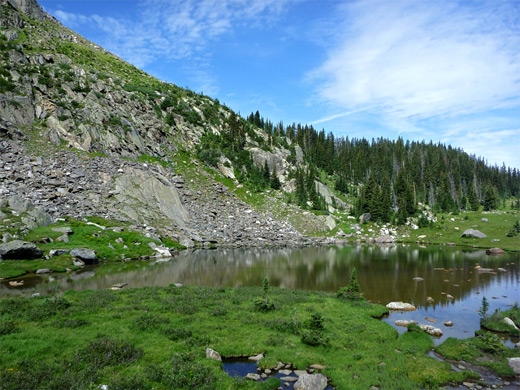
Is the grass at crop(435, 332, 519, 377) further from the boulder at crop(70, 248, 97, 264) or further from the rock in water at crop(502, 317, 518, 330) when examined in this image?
Result: the boulder at crop(70, 248, 97, 264)

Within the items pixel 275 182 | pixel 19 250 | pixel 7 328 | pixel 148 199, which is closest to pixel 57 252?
pixel 19 250

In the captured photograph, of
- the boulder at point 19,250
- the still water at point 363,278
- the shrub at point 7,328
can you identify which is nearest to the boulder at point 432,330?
the still water at point 363,278

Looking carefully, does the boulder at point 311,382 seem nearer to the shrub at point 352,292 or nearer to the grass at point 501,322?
the shrub at point 352,292

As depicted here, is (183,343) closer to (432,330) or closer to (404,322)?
(404,322)

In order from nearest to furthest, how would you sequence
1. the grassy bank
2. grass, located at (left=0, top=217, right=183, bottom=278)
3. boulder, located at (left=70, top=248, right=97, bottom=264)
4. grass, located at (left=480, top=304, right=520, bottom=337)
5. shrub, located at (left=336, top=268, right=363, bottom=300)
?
the grassy bank → grass, located at (left=480, top=304, right=520, bottom=337) → shrub, located at (left=336, top=268, right=363, bottom=300) → grass, located at (left=0, top=217, right=183, bottom=278) → boulder, located at (left=70, top=248, right=97, bottom=264)

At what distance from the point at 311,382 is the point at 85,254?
43.9m

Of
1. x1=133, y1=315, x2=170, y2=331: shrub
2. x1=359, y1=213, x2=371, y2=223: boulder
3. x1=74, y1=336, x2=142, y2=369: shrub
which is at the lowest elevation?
x1=133, y1=315, x2=170, y2=331: shrub

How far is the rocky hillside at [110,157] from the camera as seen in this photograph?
62469 millimetres

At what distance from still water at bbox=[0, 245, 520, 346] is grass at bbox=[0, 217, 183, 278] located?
375 centimetres

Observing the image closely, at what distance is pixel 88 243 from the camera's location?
164 feet

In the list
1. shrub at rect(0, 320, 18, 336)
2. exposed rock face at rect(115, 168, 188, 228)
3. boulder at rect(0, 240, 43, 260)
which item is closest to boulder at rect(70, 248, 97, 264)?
boulder at rect(0, 240, 43, 260)

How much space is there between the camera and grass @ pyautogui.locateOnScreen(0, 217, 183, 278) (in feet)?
129

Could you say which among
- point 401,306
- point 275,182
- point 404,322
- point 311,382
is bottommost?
point 401,306

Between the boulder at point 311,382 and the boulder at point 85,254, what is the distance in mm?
43137
